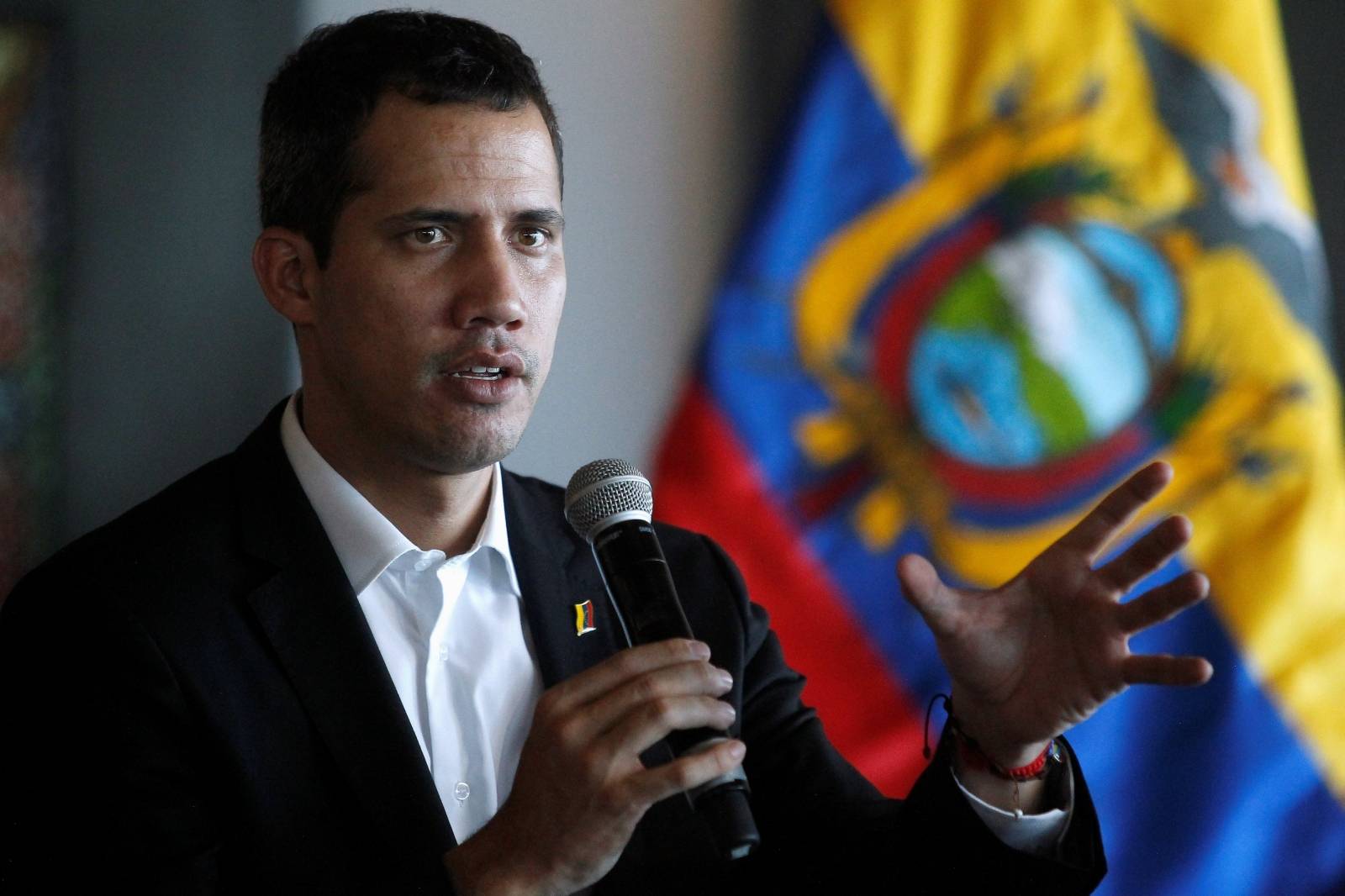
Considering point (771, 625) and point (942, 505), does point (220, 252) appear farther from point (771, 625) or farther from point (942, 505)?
point (942, 505)

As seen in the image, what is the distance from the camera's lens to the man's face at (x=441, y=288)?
154 centimetres

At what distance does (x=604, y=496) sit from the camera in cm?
133

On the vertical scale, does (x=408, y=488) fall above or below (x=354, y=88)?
below

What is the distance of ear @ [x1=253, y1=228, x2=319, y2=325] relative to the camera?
5.49 feet

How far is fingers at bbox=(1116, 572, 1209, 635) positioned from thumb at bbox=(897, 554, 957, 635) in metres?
0.18

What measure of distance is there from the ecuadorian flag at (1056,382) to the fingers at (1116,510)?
1010mm

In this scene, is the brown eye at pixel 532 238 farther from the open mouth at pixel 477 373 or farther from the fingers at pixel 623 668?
the fingers at pixel 623 668

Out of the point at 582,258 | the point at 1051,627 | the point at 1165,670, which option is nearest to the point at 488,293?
the point at 1051,627

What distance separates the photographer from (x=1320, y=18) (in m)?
2.38

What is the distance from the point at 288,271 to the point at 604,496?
0.65 m

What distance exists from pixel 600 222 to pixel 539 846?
167 cm

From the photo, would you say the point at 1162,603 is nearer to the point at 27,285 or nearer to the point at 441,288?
the point at 441,288

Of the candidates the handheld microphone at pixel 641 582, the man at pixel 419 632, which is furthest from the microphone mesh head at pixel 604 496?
the man at pixel 419 632

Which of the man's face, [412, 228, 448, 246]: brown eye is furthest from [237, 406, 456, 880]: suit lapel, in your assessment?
[412, 228, 448, 246]: brown eye
